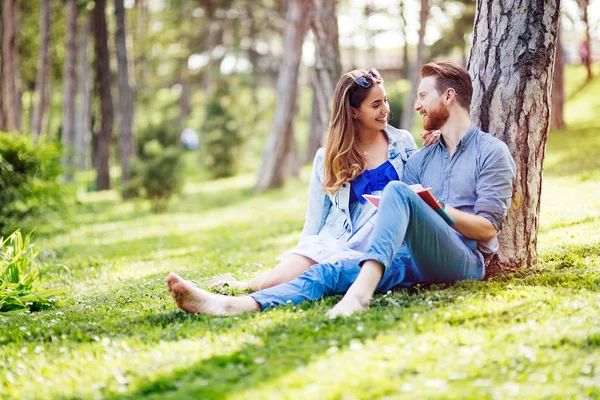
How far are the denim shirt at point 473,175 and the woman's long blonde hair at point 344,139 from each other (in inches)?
16.4

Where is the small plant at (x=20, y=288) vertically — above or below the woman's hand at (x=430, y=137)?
below

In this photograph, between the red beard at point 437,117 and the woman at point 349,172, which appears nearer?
the red beard at point 437,117

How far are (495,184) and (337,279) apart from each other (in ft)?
4.10

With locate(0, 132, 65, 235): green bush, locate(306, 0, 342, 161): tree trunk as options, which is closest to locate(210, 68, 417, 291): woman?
locate(306, 0, 342, 161): tree trunk

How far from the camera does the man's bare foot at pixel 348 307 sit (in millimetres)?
4082

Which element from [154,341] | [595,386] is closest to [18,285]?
[154,341]

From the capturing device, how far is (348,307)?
4.12 m

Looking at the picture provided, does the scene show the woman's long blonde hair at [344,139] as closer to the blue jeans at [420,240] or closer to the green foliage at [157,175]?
the blue jeans at [420,240]

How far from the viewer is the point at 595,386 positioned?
2.82 m

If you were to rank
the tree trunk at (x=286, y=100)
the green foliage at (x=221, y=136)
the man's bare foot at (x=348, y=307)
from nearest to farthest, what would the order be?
the man's bare foot at (x=348, y=307)
the tree trunk at (x=286, y=100)
the green foliage at (x=221, y=136)

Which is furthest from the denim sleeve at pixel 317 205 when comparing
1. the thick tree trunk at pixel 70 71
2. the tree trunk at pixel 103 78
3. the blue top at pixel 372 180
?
the tree trunk at pixel 103 78

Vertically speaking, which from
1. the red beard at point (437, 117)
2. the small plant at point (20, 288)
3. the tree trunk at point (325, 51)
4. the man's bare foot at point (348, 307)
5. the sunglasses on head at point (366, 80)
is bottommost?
the small plant at point (20, 288)

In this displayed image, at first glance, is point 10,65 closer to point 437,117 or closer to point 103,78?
point 103,78

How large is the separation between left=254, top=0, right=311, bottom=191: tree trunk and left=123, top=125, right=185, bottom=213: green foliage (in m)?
2.48
